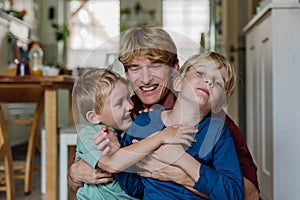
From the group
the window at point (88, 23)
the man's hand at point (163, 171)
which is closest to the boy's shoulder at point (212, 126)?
the man's hand at point (163, 171)

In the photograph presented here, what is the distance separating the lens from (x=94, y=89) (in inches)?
39.0

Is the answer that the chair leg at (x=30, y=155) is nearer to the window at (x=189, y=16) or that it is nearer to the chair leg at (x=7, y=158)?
the chair leg at (x=7, y=158)

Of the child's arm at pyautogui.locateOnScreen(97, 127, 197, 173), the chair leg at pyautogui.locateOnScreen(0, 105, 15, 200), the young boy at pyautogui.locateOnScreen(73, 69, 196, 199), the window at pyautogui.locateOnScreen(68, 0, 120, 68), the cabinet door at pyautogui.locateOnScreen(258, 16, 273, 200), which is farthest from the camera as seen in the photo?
the window at pyautogui.locateOnScreen(68, 0, 120, 68)

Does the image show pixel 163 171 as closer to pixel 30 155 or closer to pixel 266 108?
pixel 266 108

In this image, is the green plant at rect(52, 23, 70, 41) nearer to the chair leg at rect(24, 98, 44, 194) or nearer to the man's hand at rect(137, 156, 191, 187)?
the chair leg at rect(24, 98, 44, 194)

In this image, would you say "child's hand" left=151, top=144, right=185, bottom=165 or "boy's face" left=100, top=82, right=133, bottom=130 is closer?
"child's hand" left=151, top=144, right=185, bottom=165

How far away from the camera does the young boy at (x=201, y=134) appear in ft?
2.92

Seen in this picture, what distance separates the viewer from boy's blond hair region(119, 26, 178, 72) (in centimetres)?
94

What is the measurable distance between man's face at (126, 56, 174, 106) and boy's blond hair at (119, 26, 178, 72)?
1 cm

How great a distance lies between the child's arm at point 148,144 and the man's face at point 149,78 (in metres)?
0.11

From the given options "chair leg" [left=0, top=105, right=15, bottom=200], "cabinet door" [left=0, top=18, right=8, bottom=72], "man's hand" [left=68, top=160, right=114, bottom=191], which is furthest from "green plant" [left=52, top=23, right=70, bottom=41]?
"man's hand" [left=68, top=160, right=114, bottom=191]

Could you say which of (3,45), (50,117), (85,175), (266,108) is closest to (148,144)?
(85,175)

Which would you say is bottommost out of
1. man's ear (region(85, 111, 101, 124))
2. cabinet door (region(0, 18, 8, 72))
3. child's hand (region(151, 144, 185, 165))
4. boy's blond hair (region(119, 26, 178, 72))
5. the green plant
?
child's hand (region(151, 144, 185, 165))

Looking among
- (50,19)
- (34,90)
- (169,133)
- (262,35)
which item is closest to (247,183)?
(169,133)
